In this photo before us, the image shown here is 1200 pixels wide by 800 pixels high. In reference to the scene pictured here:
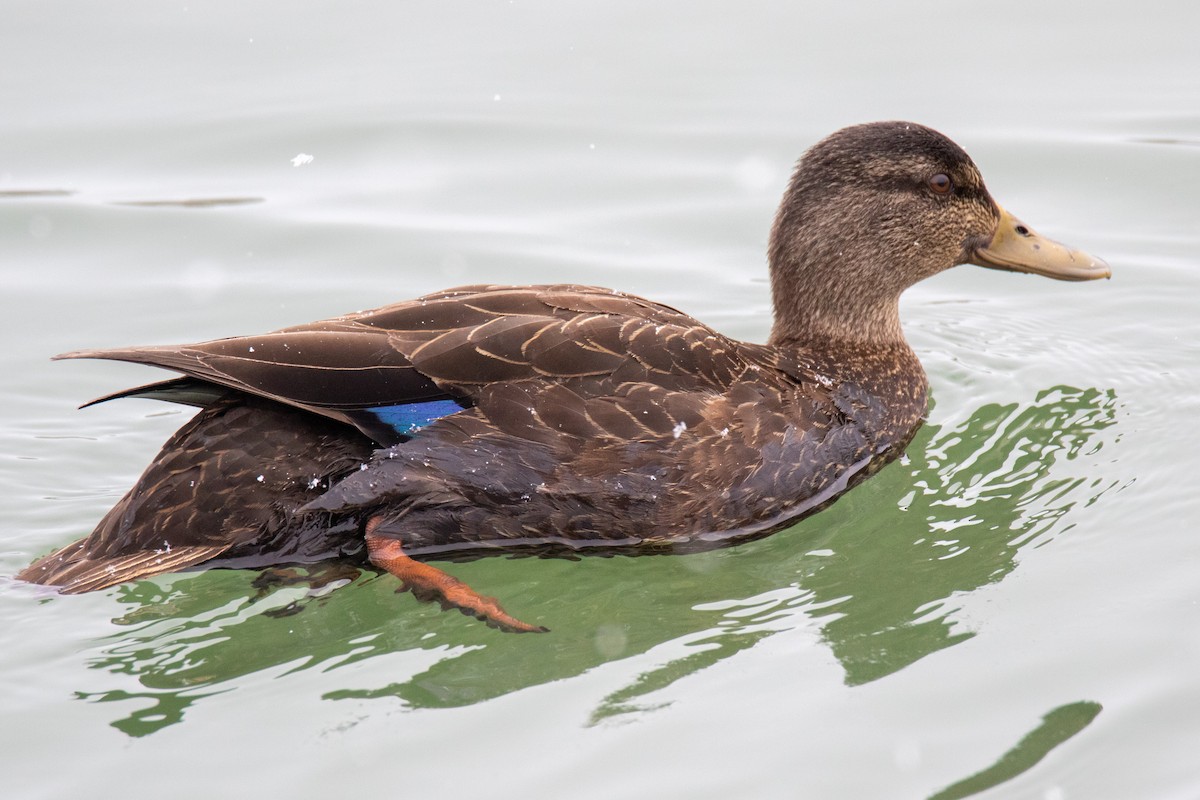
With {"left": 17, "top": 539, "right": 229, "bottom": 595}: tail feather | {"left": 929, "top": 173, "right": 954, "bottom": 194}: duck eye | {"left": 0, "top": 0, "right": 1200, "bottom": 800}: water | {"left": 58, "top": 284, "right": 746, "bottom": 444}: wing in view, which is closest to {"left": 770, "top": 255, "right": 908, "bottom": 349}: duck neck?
{"left": 929, "top": 173, "right": 954, "bottom": 194}: duck eye

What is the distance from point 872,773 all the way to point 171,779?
2251 millimetres

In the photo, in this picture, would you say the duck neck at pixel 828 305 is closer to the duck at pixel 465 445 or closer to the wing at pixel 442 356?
the duck at pixel 465 445

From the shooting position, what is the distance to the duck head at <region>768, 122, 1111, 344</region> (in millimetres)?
7176

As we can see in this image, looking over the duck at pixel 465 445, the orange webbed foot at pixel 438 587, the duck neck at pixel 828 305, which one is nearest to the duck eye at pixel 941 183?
the duck neck at pixel 828 305

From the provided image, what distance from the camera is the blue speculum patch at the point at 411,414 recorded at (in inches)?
227

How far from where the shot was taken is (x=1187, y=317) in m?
8.46

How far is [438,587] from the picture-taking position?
576 cm

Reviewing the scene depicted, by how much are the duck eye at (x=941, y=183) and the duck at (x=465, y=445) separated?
1355 millimetres

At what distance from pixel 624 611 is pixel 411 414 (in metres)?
1.11

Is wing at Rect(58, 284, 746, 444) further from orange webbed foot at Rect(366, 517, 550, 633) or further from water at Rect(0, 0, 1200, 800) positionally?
Result: water at Rect(0, 0, 1200, 800)

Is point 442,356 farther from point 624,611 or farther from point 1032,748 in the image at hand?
point 1032,748

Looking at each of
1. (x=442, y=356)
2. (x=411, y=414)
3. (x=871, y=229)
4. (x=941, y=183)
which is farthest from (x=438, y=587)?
(x=941, y=183)

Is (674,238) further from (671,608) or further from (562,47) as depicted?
(671,608)

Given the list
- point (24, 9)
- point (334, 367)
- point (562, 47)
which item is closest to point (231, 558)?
point (334, 367)
